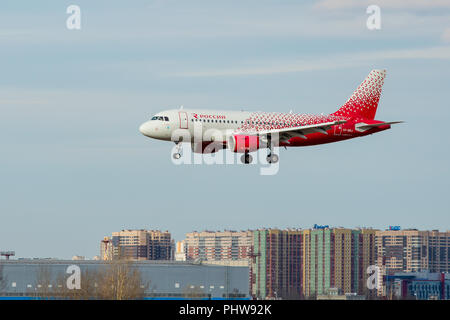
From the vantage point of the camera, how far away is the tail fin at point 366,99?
107 metres

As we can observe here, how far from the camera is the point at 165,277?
15650cm

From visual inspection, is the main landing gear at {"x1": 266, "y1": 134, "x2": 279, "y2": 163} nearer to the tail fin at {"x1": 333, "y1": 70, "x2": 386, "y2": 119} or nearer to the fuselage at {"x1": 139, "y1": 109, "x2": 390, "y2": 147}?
the fuselage at {"x1": 139, "y1": 109, "x2": 390, "y2": 147}

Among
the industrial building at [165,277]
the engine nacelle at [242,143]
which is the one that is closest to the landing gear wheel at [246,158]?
the engine nacelle at [242,143]

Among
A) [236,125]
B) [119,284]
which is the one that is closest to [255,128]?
[236,125]

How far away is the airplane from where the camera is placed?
296ft

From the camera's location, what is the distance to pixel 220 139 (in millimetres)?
91625

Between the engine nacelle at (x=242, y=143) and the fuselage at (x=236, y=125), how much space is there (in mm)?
990

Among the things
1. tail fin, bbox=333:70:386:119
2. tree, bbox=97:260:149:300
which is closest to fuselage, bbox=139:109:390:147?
tail fin, bbox=333:70:386:119

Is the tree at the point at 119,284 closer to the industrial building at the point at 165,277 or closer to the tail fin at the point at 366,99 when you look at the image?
the industrial building at the point at 165,277
